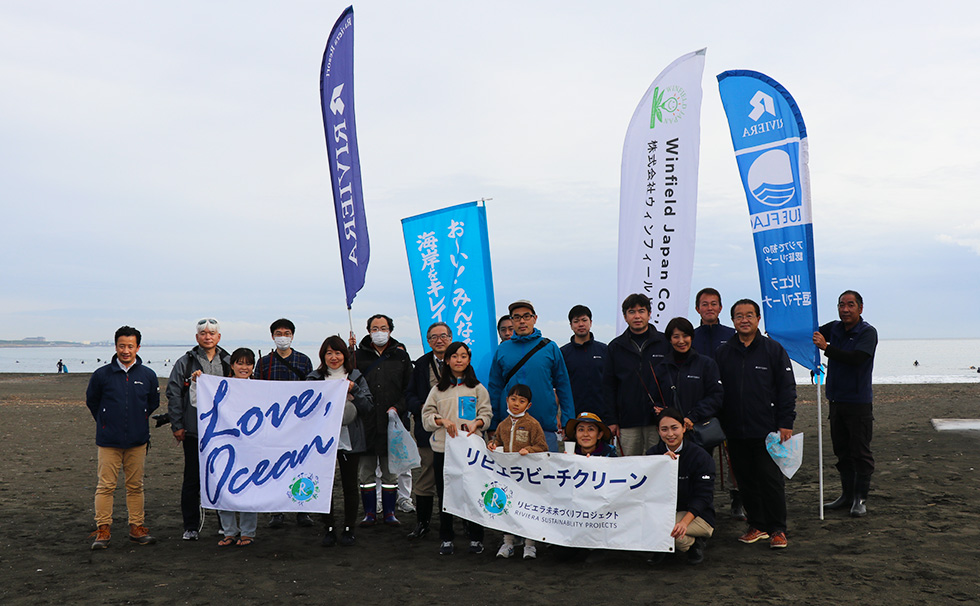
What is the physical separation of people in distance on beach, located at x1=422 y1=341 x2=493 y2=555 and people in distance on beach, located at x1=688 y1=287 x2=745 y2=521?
88.1 inches

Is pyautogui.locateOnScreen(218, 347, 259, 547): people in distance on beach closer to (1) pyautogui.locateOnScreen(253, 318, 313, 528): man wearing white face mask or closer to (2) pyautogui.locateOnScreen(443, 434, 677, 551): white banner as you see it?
(1) pyautogui.locateOnScreen(253, 318, 313, 528): man wearing white face mask

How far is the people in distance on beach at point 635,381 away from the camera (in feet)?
18.9

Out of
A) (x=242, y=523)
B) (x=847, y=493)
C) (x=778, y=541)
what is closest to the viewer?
(x=778, y=541)

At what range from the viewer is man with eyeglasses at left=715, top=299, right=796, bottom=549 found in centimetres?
554

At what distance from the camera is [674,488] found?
16.6 ft

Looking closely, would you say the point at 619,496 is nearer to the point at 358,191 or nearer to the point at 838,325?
the point at 838,325

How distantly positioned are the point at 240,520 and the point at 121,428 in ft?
4.20

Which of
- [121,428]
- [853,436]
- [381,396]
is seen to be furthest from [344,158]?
[853,436]

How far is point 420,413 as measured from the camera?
625 centimetres

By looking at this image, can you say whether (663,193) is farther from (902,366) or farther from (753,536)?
(902,366)

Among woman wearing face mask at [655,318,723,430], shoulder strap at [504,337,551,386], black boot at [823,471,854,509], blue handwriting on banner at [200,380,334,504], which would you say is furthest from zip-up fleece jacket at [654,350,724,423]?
blue handwriting on banner at [200,380,334,504]

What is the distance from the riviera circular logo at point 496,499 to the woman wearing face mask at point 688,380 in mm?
1486

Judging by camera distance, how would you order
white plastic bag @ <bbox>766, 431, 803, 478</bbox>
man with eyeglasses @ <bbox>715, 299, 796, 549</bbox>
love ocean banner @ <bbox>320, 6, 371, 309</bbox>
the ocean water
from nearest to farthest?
man with eyeglasses @ <bbox>715, 299, 796, 549</bbox>
white plastic bag @ <bbox>766, 431, 803, 478</bbox>
love ocean banner @ <bbox>320, 6, 371, 309</bbox>
the ocean water

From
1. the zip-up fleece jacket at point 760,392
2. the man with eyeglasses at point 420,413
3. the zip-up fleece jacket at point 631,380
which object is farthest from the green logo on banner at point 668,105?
the man with eyeglasses at point 420,413
